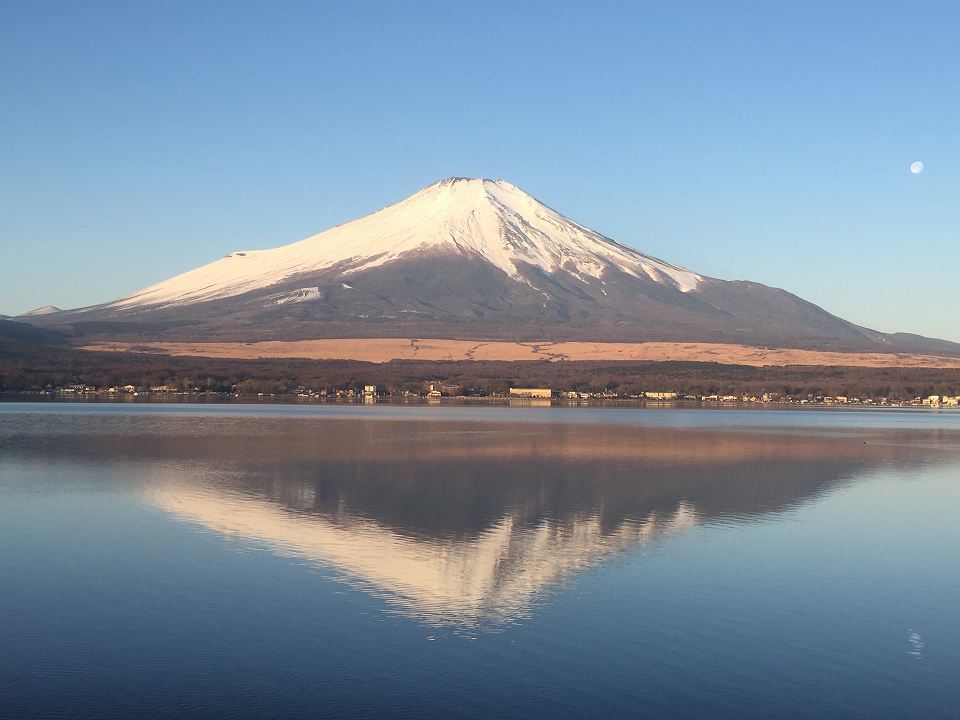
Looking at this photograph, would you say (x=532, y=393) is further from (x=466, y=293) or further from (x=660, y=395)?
(x=466, y=293)

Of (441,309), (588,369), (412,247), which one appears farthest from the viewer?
(412,247)

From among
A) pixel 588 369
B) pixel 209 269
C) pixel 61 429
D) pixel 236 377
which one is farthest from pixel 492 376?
pixel 209 269

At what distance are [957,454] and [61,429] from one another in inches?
926

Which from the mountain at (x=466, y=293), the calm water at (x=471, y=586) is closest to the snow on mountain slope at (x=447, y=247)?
the mountain at (x=466, y=293)

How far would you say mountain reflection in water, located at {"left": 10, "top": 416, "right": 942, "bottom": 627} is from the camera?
12641 mm

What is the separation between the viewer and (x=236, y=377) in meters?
62.8

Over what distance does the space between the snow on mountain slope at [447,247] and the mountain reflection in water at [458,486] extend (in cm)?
9967

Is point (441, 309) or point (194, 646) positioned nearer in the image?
point (194, 646)

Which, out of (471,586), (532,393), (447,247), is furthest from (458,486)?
(447,247)

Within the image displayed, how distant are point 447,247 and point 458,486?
4583 inches

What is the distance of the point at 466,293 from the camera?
122 metres

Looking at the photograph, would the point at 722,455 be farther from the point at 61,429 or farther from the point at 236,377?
the point at 236,377

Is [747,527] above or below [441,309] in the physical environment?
below

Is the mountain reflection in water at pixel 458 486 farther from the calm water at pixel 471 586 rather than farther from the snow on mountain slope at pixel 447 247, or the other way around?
the snow on mountain slope at pixel 447 247
